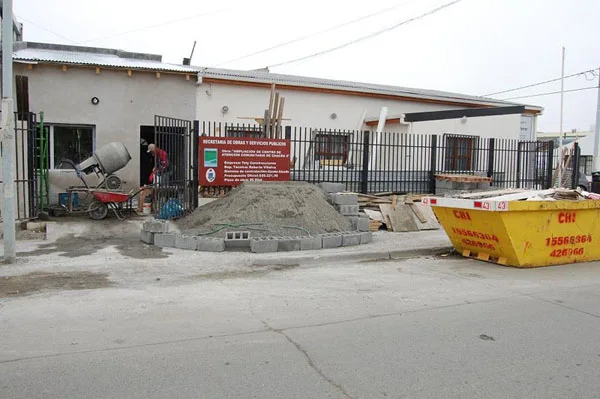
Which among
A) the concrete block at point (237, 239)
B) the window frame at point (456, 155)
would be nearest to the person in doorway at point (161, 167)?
the concrete block at point (237, 239)

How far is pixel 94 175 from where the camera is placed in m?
15.4

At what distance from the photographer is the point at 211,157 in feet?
39.5

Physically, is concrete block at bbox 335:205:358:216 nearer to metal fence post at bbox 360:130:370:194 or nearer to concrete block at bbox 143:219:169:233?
metal fence post at bbox 360:130:370:194

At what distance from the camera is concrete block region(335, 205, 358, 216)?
12.0 meters

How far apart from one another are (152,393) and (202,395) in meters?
0.38

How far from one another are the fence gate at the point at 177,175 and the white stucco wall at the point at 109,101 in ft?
13.2

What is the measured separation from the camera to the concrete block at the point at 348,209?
1201 centimetres

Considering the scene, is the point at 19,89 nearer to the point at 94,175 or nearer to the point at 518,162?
the point at 94,175

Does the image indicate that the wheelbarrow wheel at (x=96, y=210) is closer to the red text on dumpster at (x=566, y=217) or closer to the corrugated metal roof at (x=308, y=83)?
the corrugated metal roof at (x=308, y=83)

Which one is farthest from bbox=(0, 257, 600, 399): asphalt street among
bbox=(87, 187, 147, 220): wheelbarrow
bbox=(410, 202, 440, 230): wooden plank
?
bbox=(410, 202, 440, 230): wooden plank

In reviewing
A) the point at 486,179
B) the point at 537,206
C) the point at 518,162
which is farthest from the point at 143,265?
the point at 518,162

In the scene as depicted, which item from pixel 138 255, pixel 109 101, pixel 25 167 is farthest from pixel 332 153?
pixel 25 167

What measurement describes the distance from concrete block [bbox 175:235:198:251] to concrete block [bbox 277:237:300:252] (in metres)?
1.59

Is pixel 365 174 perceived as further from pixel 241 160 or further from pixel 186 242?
pixel 186 242
